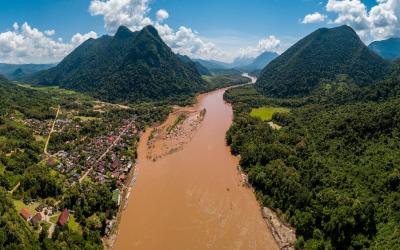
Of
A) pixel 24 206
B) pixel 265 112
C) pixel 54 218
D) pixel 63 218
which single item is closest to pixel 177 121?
pixel 265 112

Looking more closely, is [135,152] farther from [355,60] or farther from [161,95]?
[355,60]

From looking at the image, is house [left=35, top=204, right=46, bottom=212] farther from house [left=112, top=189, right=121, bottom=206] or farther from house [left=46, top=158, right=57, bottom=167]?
house [left=46, top=158, right=57, bottom=167]

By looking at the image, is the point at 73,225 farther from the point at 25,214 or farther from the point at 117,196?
the point at 117,196

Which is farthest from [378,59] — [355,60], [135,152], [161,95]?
[135,152]

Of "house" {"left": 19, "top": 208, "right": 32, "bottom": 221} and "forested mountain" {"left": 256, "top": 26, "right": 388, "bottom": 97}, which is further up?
"forested mountain" {"left": 256, "top": 26, "right": 388, "bottom": 97}

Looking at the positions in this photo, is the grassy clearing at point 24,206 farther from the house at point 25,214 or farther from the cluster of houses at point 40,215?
the house at point 25,214

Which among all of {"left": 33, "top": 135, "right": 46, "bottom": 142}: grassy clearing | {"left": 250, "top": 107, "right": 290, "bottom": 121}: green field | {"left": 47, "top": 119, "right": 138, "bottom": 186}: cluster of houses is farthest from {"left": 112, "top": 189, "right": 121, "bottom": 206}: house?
{"left": 250, "top": 107, "right": 290, "bottom": 121}: green field
